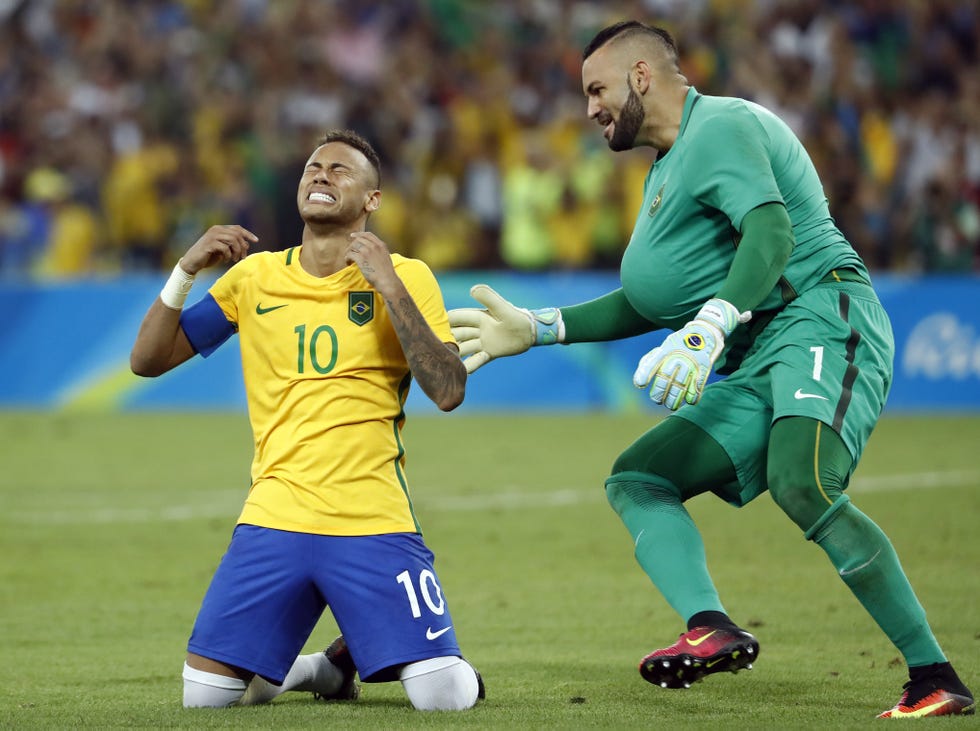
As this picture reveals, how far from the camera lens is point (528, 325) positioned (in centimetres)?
→ 589

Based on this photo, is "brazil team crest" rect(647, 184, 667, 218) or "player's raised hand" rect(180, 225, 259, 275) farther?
"brazil team crest" rect(647, 184, 667, 218)

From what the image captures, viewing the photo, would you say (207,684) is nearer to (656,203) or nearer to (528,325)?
(528,325)

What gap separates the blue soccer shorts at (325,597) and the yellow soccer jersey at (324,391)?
81 mm

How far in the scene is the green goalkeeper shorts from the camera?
5.26 meters

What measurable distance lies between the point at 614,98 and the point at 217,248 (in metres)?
1.48

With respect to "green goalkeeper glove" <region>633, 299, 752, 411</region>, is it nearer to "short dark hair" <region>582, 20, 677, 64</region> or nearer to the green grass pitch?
the green grass pitch

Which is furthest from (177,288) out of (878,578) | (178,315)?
(878,578)

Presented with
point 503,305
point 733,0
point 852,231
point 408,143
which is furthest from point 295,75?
point 503,305

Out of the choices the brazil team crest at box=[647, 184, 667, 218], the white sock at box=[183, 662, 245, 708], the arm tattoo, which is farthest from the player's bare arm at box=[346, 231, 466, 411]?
the white sock at box=[183, 662, 245, 708]

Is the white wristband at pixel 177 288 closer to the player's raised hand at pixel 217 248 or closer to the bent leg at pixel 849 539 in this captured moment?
the player's raised hand at pixel 217 248

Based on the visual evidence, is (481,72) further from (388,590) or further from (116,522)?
(388,590)

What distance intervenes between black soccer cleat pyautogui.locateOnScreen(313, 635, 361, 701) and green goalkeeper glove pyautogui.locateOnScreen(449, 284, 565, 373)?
110 cm

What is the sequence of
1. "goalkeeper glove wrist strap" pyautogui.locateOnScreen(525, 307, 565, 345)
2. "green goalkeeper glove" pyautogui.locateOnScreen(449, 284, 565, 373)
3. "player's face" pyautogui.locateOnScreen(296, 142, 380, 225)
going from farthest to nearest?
"goalkeeper glove wrist strap" pyautogui.locateOnScreen(525, 307, 565, 345)
"green goalkeeper glove" pyautogui.locateOnScreen(449, 284, 565, 373)
"player's face" pyautogui.locateOnScreen(296, 142, 380, 225)

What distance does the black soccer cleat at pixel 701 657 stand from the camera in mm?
5035
